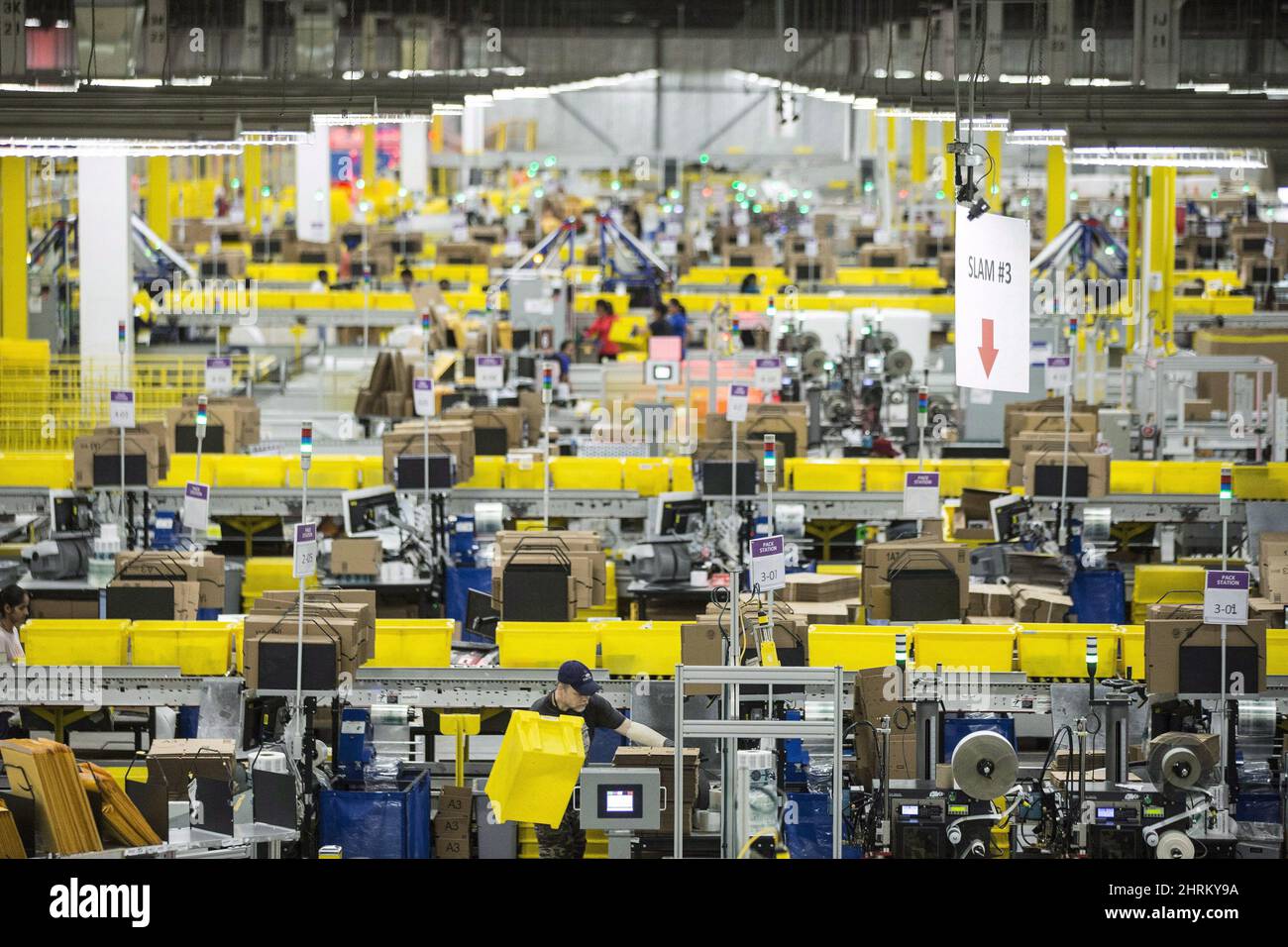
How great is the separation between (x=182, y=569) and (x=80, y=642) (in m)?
1.30

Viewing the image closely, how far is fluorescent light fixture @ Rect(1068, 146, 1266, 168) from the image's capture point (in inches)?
534

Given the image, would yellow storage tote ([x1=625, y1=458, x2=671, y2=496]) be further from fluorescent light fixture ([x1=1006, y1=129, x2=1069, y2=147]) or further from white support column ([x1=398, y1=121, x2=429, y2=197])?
white support column ([x1=398, y1=121, x2=429, y2=197])

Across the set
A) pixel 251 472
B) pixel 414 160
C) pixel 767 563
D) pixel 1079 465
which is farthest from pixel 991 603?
pixel 414 160

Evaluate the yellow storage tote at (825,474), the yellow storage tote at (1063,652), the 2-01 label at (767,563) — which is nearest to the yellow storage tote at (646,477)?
the yellow storage tote at (825,474)

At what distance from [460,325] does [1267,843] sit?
15.6 meters

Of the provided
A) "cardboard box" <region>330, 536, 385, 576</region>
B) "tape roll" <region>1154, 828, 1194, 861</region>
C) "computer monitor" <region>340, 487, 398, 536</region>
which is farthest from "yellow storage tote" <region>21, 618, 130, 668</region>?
"tape roll" <region>1154, 828, 1194, 861</region>

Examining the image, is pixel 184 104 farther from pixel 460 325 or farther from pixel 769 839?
pixel 460 325

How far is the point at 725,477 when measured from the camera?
47.0 feet

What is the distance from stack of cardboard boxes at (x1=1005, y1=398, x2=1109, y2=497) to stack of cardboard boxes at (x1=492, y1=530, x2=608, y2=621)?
12.3ft

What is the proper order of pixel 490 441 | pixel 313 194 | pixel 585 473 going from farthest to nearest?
pixel 313 194
pixel 490 441
pixel 585 473

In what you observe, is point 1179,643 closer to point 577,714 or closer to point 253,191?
point 577,714

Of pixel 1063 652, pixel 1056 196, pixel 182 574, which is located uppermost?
pixel 1056 196
